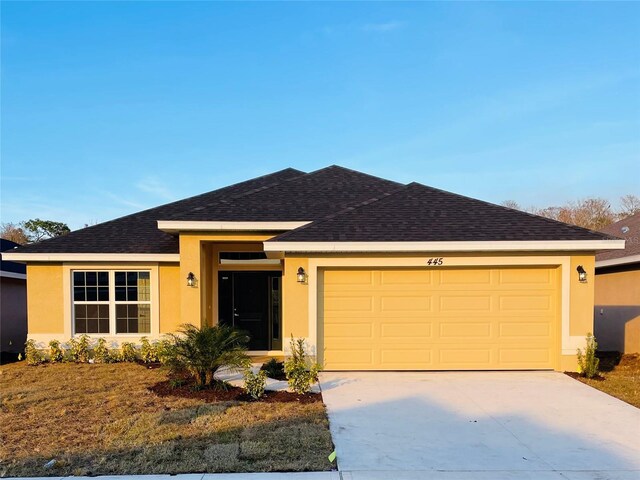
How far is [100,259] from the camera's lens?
34.1 feet

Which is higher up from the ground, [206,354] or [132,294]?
[132,294]

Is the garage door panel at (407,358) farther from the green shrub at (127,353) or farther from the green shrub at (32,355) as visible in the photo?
the green shrub at (32,355)

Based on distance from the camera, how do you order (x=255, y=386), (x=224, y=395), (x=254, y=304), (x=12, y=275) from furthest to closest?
(x=12, y=275) → (x=254, y=304) → (x=224, y=395) → (x=255, y=386)

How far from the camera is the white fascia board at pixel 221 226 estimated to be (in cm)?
956

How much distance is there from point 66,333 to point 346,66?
12268 mm

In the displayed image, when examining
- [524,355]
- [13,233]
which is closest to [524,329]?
[524,355]

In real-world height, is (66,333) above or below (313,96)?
below

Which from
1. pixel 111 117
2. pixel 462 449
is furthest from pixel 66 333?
pixel 462 449

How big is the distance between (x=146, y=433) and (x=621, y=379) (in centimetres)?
887

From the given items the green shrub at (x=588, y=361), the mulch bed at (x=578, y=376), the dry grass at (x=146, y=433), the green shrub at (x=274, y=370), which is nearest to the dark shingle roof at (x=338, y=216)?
the green shrub at (x=588, y=361)

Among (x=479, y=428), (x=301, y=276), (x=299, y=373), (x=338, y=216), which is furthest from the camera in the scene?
(x=338, y=216)

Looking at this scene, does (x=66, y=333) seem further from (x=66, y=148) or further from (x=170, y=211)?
(x=66, y=148)

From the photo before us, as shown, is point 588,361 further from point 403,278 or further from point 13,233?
point 13,233

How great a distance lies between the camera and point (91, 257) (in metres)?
10.3
